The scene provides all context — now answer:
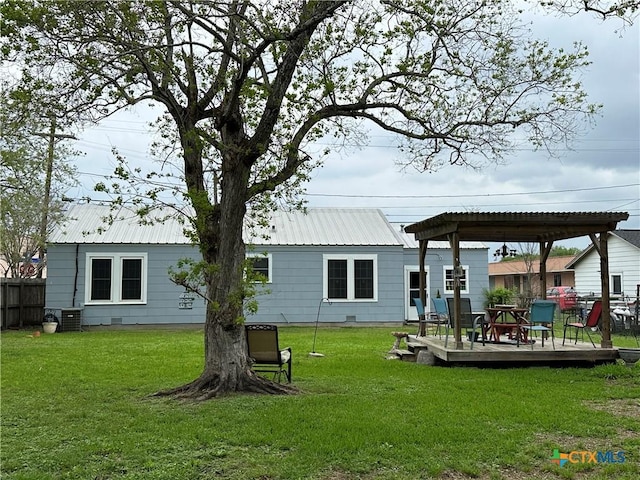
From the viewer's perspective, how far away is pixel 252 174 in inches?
313

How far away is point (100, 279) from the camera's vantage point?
1727 centimetres

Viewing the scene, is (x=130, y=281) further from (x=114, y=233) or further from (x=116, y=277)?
→ (x=114, y=233)

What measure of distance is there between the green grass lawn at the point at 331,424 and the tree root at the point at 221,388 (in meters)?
0.25

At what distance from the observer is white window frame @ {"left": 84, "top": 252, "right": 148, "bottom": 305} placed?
17.2m

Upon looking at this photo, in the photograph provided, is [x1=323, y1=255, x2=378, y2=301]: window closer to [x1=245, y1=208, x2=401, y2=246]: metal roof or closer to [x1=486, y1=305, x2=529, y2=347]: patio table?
[x1=245, y1=208, x2=401, y2=246]: metal roof

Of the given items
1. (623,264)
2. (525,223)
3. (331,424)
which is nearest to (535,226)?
(525,223)

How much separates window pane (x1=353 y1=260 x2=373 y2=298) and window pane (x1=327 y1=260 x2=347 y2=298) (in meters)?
0.35

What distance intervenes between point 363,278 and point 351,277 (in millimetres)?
395

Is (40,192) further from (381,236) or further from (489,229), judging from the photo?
(489,229)

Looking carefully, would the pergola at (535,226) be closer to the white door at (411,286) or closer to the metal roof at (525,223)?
the metal roof at (525,223)

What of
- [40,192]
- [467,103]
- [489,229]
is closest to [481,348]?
[489,229]

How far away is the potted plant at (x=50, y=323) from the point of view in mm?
16281

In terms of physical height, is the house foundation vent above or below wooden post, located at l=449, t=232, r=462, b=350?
below

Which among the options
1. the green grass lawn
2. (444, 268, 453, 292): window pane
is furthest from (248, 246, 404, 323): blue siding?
the green grass lawn
